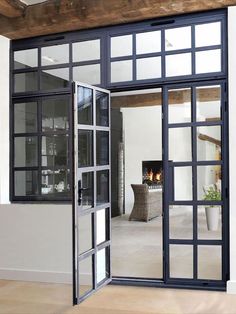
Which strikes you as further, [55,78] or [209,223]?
[55,78]

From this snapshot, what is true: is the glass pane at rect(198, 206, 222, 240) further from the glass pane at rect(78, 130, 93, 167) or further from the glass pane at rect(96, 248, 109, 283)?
the glass pane at rect(78, 130, 93, 167)

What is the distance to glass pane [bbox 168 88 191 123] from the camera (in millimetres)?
4505

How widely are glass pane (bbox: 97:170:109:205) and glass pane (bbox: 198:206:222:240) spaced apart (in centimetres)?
103

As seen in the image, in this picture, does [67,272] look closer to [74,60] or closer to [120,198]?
[74,60]

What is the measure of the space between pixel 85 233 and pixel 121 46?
7.04ft

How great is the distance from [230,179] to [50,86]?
2398 millimetres

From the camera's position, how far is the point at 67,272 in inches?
187

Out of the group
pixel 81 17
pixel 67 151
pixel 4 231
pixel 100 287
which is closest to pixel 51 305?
pixel 100 287

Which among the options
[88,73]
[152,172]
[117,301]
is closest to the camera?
[117,301]

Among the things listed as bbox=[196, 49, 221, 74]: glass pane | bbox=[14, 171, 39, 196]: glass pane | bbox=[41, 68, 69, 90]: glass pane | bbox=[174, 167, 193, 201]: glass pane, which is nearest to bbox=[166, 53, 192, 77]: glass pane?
bbox=[196, 49, 221, 74]: glass pane

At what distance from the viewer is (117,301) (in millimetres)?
4059

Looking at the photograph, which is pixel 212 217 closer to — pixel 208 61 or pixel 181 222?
pixel 181 222

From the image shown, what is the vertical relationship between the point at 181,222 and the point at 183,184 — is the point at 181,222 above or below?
below

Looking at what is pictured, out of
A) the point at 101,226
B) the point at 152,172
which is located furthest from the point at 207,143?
the point at 152,172
